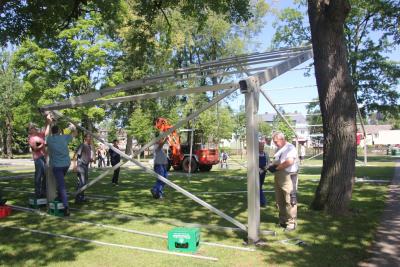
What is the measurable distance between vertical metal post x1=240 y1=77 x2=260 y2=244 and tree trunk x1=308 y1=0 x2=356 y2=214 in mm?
2850

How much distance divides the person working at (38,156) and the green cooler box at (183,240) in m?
5.04

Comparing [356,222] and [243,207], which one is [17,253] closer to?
[243,207]

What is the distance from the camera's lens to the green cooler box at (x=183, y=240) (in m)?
5.75

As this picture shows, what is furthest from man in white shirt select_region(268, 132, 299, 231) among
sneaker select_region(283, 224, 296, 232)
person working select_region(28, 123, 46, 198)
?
person working select_region(28, 123, 46, 198)

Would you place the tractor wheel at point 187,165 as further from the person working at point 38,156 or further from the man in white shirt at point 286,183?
the man in white shirt at point 286,183

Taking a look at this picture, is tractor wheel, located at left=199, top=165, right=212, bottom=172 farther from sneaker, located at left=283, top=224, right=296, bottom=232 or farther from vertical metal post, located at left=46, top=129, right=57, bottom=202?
sneaker, located at left=283, top=224, right=296, bottom=232

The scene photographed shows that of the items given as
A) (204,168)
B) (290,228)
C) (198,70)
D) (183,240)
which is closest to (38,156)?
(198,70)

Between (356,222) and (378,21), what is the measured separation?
26176 millimetres

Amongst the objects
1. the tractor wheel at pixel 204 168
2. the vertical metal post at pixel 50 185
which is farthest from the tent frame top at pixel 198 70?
the tractor wheel at pixel 204 168

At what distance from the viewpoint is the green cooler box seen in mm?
5750

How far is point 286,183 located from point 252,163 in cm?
125

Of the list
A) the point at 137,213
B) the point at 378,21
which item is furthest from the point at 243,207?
the point at 378,21

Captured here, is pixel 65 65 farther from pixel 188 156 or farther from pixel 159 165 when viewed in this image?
pixel 159 165

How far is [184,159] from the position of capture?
21531 mm
